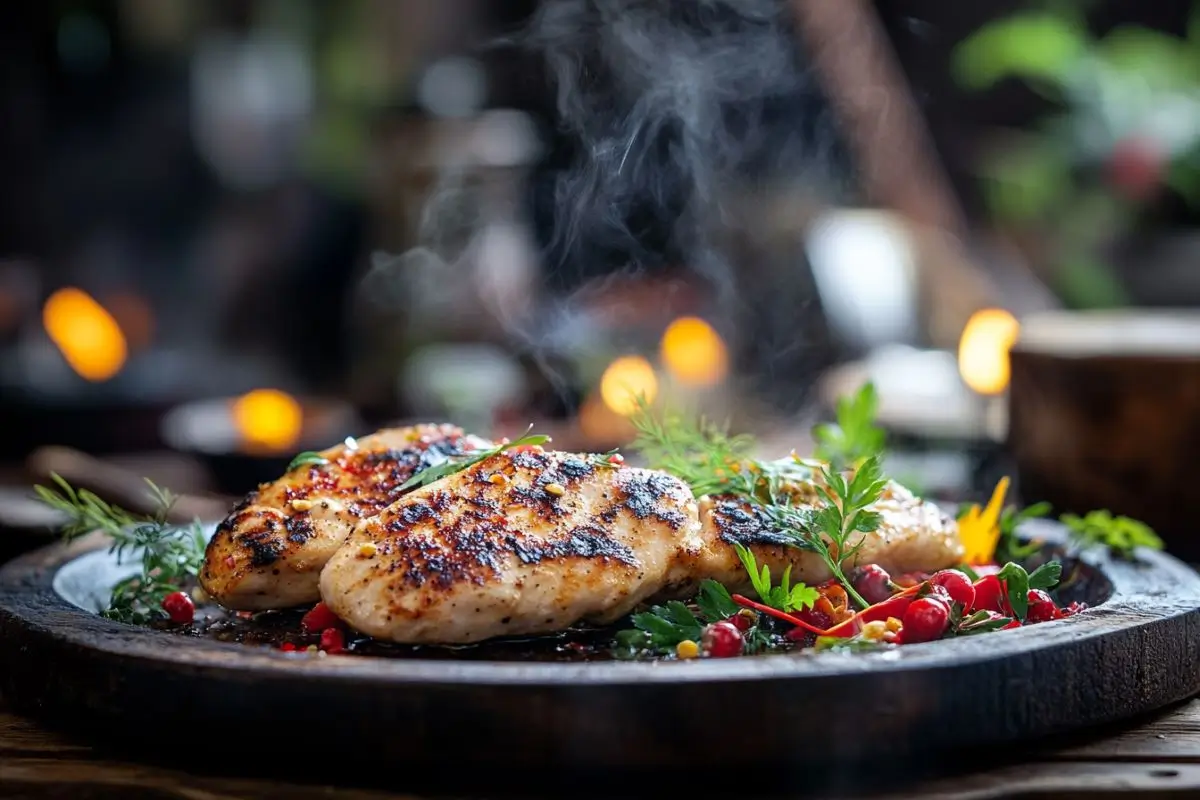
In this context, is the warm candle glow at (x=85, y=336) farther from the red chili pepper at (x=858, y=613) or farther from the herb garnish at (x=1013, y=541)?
the red chili pepper at (x=858, y=613)

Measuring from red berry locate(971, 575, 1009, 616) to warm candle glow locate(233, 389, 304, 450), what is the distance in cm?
412

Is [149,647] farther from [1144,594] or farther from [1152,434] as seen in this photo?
[1152,434]

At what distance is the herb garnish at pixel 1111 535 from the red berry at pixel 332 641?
2.27 m

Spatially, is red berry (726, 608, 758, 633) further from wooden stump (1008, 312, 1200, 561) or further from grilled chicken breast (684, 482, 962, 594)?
wooden stump (1008, 312, 1200, 561)

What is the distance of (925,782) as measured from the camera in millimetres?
2738

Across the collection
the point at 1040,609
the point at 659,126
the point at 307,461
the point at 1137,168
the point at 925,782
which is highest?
the point at 659,126

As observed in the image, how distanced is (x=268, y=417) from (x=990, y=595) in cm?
456

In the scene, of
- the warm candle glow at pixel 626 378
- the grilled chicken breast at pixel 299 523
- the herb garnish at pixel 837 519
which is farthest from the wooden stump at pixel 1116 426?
the grilled chicken breast at pixel 299 523

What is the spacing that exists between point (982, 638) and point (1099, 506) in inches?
101

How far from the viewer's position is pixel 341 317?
12609 mm

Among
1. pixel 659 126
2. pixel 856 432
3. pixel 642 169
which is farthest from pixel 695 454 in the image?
pixel 642 169

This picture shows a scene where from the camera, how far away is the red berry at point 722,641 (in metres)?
3.02

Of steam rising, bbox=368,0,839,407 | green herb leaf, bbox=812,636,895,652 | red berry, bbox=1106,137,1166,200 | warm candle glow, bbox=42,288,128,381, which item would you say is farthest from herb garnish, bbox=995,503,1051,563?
warm candle glow, bbox=42,288,128,381

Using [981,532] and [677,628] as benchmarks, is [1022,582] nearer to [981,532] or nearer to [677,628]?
[981,532]
